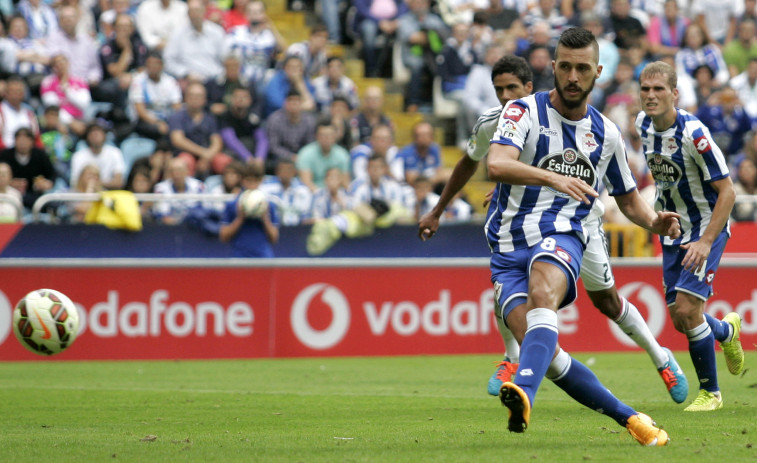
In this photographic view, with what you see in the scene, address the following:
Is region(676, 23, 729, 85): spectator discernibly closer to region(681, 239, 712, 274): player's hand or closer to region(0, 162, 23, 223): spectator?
region(0, 162, 23, 223): spectator

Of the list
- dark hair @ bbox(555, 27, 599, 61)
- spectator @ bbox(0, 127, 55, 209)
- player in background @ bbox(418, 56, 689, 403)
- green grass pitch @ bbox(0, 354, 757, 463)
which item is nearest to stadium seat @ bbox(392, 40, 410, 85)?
spectator @ bbox(0, 127, 55, 209)

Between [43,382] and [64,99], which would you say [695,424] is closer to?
[43,382]

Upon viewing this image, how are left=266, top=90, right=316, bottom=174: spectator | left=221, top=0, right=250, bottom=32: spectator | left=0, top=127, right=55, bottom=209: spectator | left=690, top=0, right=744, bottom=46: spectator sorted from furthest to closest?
left=690, top=0, right=744, bottom=46: spectator → left=221, top=0, right=250, bottom=32: spectator → left=266, top=90, right=316, bottom=174: spectator → left=0, top=127, right=55, bottom=209: spectator

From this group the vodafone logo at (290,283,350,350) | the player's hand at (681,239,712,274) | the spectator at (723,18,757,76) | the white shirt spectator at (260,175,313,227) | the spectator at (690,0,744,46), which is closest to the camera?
the player's hand at (681,239,712,274)

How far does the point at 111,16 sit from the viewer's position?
17.7 meters

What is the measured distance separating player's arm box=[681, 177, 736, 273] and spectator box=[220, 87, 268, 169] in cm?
934

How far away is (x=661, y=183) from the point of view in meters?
8.59

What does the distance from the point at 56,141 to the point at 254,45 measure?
144 inches

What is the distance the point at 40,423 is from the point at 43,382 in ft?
A: 10.4

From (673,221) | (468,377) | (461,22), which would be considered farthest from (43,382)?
(461,22)

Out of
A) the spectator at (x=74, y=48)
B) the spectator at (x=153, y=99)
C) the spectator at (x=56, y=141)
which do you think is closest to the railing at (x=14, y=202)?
the spectator at (x=56, y=141)

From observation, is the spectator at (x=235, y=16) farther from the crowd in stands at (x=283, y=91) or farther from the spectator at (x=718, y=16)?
the spectator at (x=718, y=16)

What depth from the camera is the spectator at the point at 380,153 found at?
16812 mm

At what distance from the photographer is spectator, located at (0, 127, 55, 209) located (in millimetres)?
15062
